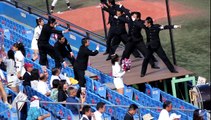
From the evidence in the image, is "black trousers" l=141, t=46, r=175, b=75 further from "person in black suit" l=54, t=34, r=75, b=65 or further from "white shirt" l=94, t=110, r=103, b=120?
"white shirt" l=94, t=110, r=103, b=120

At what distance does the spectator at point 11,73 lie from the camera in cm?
1814

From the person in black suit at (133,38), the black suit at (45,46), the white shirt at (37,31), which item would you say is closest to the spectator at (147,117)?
the person in black suit at (133,38)

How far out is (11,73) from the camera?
1858 centimetres

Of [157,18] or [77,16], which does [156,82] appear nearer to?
[157,18]

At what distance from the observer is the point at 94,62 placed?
22453mm

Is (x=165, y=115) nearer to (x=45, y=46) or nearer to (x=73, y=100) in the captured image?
(x=73, y=100)

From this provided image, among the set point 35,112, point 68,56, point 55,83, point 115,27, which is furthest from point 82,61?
point 35,112

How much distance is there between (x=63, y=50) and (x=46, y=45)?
456mm

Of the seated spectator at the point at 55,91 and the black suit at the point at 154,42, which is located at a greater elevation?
the black suit at the point at 154,42

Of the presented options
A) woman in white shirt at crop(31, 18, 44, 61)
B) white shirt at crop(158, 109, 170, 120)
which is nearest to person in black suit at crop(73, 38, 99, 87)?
woman in white shirt at crop(31, 18, 44, 61)

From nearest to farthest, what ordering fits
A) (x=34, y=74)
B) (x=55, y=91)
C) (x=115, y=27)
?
(x=55, y=91) < (x=34, y=74) < (x=115, y=27)

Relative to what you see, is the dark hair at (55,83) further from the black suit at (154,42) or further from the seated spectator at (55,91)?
the black suit at (154,42)

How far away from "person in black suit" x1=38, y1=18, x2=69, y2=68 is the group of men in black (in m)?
1.65

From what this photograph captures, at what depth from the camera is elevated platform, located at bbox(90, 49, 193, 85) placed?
20406 mm
